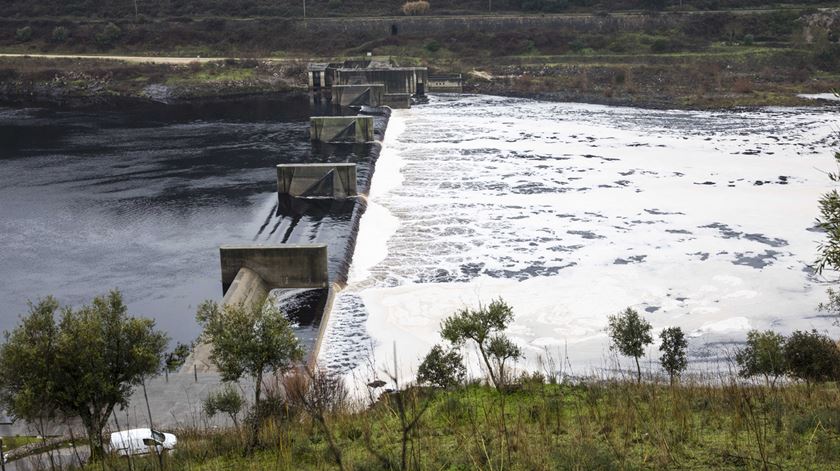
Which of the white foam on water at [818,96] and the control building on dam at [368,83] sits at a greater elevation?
the control building on dam at [368,83]

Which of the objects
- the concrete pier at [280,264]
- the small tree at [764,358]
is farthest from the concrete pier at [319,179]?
the small tree at [764,358]

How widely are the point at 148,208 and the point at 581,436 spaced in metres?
34.4

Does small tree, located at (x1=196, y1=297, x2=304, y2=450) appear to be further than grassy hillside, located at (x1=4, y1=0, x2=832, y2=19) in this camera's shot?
No

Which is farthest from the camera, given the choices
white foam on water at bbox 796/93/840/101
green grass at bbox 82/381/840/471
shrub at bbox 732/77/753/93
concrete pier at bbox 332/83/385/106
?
shrub at bbox 732/77/753/93

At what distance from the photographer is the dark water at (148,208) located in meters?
32.8

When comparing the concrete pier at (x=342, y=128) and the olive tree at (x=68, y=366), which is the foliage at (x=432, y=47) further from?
the olive tree at (x=68, y=366)

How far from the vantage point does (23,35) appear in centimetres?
10112

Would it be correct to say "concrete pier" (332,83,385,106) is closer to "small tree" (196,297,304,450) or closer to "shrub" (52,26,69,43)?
"shrub" (52,26,69,43)

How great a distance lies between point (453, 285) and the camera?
1259 inches

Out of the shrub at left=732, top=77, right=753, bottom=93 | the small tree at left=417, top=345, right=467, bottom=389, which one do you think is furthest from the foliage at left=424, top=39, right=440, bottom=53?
the small tree at left=417, top=345, right=467, bottom=389

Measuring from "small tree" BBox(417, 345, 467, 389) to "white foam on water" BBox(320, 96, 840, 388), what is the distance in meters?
3.13

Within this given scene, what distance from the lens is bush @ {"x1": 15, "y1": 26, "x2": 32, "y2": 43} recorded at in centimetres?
10112

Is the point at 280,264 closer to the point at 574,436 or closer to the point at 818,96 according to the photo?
the point at 574,436

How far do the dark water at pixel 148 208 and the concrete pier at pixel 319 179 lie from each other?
123 centimetres
